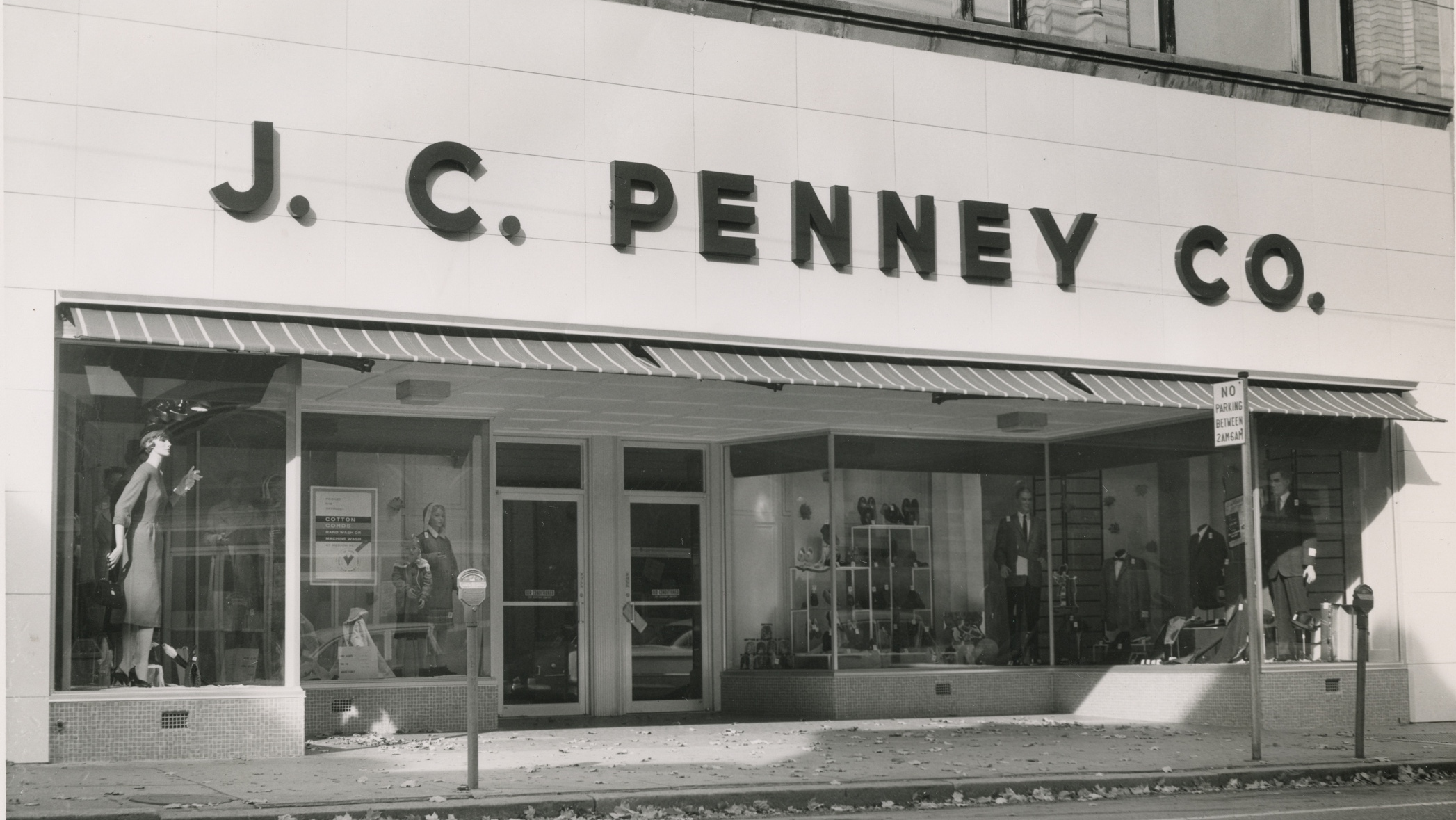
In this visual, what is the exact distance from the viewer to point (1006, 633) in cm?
1755

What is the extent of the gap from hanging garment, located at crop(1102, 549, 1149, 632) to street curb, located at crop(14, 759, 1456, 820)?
4.62 meters

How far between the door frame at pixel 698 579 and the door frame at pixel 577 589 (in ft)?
1.29

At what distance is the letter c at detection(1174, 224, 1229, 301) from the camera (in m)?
16.5

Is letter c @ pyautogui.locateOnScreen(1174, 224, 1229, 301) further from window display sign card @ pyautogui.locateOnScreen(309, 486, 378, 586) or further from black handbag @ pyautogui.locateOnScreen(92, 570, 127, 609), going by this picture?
black handbag @ pyautogui.locateOnScreen(92, 570, 127, 609)

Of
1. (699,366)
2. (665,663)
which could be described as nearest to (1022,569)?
(665,663)

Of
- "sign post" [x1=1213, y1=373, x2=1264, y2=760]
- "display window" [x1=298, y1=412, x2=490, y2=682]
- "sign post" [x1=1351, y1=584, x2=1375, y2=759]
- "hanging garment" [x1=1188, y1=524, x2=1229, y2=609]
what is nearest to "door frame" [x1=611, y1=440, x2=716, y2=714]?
"display window" [x1=298, y1=412, x2=490, y2=682]

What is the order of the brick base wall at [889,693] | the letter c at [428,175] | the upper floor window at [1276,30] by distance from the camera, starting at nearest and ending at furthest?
the letter c at [428,175] → the brick base wall at [889,693] → the upper floor window at [1276,30]

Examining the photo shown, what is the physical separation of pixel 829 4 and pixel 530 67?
328 cm

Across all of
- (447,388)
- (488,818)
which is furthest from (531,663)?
(488,818)

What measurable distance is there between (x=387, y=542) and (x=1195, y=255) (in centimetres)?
912

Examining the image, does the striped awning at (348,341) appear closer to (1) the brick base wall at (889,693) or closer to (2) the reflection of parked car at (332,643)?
(2) the reflection of parked car at (332,643)

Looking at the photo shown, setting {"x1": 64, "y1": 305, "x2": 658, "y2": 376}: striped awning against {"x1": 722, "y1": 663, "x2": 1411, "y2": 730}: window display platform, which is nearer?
{"x1": 64, "y1": 305, "x2": 658, "y2": 376}: striped awning

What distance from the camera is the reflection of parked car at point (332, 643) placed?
13492 millimetres

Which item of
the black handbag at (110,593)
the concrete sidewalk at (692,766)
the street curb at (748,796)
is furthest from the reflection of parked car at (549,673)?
the street curb at (748,796)
